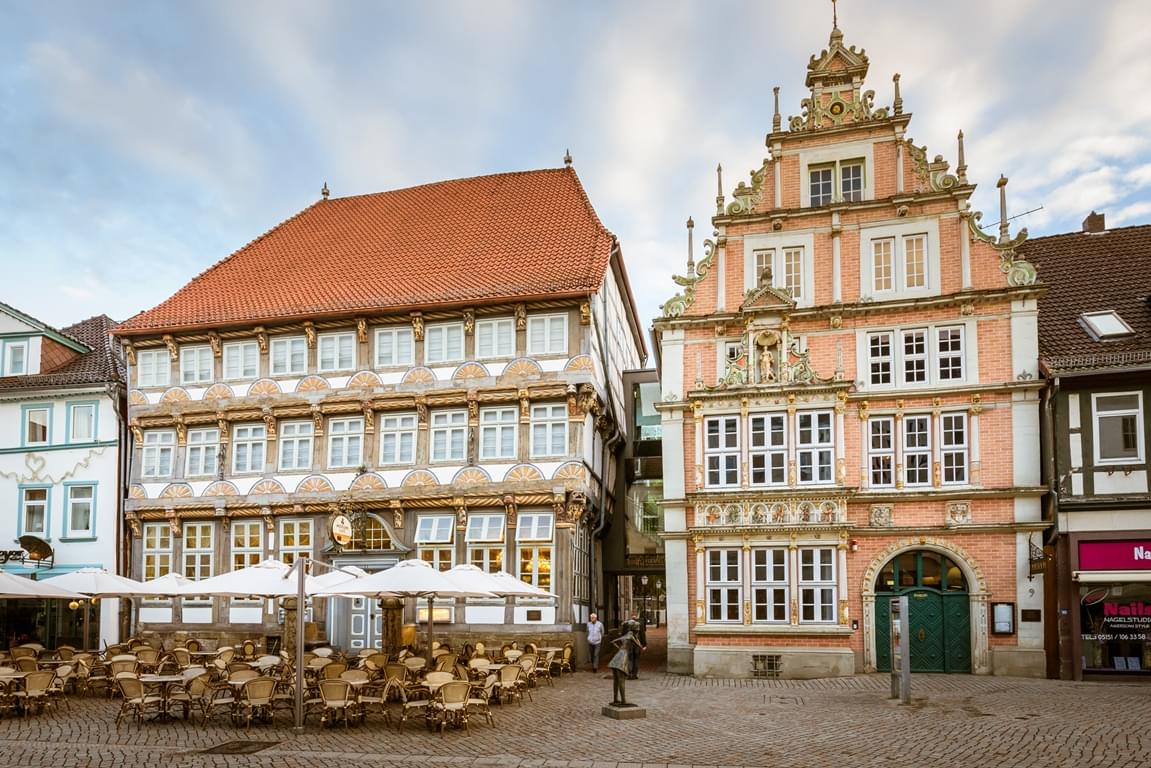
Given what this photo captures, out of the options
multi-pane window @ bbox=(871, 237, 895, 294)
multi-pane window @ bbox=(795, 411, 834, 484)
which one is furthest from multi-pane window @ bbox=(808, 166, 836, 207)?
multi-pane window @ bbox=(795, 411, 834, 484)

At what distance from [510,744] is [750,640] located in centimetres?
1098

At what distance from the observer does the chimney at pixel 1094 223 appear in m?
30.2

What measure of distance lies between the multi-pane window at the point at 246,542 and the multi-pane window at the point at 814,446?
14.6 metres

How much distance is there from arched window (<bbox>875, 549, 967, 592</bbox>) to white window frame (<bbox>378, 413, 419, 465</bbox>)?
12.2 m

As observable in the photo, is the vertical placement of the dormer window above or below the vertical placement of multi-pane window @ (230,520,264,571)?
above

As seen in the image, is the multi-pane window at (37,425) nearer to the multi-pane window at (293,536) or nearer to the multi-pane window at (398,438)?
the multi-pane window at (293,536)

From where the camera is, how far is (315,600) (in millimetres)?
28109

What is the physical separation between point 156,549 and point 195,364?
532 cm

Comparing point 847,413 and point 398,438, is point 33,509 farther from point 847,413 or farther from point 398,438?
point 847,413

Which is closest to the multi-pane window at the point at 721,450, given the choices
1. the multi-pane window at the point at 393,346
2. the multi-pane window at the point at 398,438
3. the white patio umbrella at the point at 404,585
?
the multi-pane window at the point at 398,438

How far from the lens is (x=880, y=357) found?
24.7 m

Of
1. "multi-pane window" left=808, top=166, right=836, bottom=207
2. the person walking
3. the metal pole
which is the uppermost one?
"multi-pane window" left=808, top=166, right=836, bottom=207

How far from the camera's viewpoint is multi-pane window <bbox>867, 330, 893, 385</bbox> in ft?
80.9

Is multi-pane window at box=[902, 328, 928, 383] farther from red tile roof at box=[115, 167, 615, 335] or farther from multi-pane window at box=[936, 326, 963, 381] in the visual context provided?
red tile roof at box=[115, 167, 615, 335]
